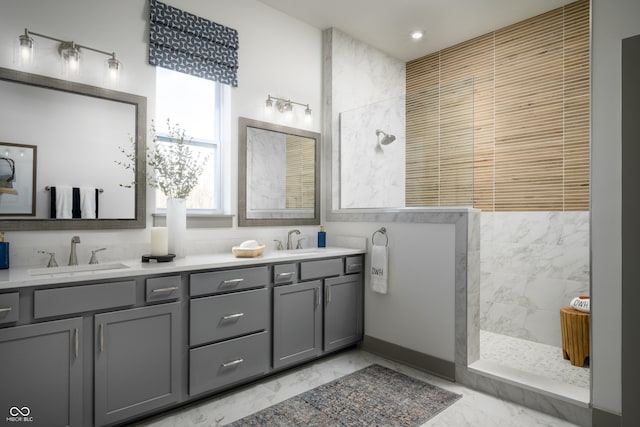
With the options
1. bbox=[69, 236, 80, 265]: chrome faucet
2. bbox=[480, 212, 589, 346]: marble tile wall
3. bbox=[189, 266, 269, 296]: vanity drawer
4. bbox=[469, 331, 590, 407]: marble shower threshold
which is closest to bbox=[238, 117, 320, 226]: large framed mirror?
bbox=[189, 266, 269, 296]: vanity drawer

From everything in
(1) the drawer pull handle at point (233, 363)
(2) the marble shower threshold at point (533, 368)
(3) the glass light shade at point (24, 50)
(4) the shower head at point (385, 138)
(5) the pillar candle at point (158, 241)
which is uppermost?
(3) the glass light shade at point (24, 50)

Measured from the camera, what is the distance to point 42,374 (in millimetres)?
1745

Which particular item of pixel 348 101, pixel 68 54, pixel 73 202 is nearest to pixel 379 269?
pixel 348 101

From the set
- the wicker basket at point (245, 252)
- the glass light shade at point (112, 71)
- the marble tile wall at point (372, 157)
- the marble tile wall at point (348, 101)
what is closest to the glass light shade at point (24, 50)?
the glass light shade at point (112, 71)

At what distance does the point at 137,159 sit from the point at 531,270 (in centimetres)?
339

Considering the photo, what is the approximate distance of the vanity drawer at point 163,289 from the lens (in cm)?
208

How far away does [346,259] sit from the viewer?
3.21m

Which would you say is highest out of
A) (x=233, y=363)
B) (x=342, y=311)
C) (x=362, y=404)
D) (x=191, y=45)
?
(x=191, y=45)

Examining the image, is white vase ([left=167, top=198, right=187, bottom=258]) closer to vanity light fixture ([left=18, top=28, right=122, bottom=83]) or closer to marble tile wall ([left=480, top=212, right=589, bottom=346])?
vanity light fixture ([left=18, top=28, right=122, bottom=83])

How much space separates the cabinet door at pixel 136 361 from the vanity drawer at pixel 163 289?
48 millimetres

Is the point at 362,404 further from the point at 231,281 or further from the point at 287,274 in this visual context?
the point at 231,281

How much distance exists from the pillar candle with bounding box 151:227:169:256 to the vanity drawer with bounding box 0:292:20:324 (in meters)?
0.80

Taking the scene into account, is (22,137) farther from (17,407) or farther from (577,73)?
(577,73)
